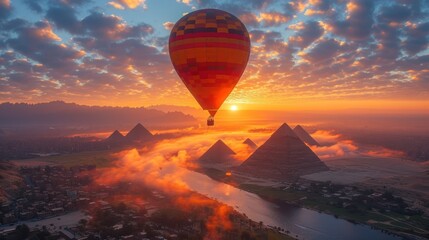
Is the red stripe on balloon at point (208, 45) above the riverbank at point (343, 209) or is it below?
above

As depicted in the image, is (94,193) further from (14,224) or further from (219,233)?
(219,233)

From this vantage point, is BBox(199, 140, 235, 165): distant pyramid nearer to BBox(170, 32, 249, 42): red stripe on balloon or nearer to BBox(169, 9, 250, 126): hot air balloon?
BBox(169, 9, 250, 126): hot air balloon

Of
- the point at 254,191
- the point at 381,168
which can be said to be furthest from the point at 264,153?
the point at 381,168

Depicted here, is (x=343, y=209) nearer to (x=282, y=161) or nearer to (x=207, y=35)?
(x=282, y=161)

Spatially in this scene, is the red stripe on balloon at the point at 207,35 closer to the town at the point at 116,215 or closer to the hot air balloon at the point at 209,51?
the hot air balloon at the point at 209,51

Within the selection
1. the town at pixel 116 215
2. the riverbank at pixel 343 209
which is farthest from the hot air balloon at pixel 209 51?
the riverbank at pixel 343 209

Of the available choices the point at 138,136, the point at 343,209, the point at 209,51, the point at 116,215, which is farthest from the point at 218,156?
the point at 209,51

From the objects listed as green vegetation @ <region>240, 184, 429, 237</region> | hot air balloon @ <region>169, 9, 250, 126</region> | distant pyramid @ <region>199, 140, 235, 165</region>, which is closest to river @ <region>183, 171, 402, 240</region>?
green vegetation @ <region>240, 184, 429, 237</region>
